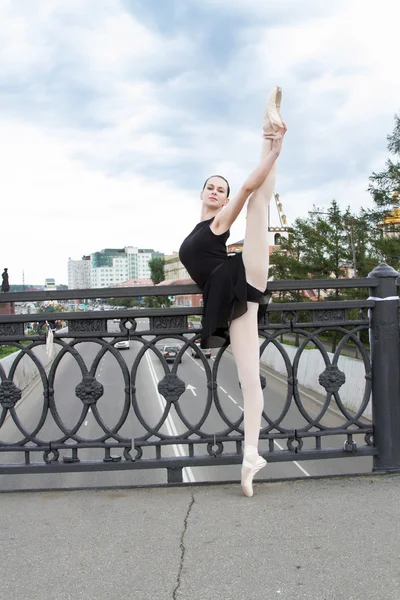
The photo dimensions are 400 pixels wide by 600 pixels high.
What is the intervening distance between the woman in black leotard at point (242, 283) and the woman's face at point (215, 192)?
0.15 meters

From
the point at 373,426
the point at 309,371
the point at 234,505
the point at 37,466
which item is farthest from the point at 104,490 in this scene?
the point at 309,371

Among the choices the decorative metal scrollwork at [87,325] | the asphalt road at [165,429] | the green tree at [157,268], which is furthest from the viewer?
the green tree at [157,268]

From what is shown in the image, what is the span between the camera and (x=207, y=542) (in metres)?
2.23

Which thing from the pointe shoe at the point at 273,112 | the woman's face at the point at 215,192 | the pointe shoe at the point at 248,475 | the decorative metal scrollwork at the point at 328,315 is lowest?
the pointe shoe at the point at 248,475

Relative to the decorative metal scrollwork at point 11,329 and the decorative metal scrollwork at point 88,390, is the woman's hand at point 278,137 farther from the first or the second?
the decorative metal scrollwork at point 11,329

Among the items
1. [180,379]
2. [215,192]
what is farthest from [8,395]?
[215,192]

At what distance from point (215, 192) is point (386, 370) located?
1.45 meters

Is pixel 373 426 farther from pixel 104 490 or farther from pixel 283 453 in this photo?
pixel 104 490

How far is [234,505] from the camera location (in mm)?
2637

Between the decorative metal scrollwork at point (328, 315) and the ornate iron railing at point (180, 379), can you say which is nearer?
the ornate iron railing at point (180, 379)

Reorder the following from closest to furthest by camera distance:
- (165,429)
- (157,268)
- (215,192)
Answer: (215,192), (165,429), (157,268)

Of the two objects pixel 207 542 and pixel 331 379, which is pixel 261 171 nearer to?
pixel 331 379

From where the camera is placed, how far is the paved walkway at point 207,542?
1.89m

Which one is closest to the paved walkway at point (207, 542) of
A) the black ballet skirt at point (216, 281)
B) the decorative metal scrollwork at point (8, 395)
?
A: the decorative metal scrollwork at point (8, 395)
